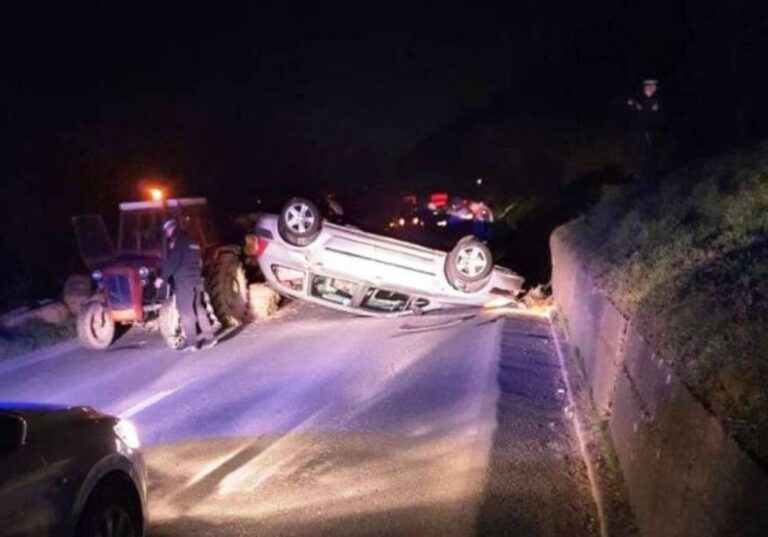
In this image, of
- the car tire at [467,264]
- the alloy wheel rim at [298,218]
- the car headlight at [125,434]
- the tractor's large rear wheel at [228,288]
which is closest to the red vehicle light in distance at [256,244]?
the tractor's large rear wheel at [228,288]

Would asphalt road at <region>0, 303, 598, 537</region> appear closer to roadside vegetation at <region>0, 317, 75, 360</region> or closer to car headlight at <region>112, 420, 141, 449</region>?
roadside vegetation at <region>0, 317, 75, 360</region>

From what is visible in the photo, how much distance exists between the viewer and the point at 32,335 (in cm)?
1358

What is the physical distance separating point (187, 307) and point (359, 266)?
2830mm

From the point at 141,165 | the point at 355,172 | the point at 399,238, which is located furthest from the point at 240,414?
the point at 355,172

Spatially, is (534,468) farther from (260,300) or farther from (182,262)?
(260,300)

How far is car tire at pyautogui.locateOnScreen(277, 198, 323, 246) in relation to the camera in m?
13.1

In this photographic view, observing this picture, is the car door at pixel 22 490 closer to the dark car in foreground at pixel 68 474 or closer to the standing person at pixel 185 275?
the dark car in foreground at pixel 68 474

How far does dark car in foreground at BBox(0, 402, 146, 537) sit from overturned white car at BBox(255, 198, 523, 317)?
7.97 metres

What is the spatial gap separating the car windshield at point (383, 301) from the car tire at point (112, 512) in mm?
8758

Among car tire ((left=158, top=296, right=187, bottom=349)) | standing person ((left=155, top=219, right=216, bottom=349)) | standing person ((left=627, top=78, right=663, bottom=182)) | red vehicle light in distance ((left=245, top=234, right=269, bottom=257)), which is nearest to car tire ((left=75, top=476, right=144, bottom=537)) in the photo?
standing person ((left=155, top=219, right=216, bottom=349))

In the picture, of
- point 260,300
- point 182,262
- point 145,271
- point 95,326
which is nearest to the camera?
point 182,262

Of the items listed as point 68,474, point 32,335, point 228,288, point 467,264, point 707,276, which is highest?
point 707,276

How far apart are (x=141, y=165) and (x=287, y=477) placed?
931 inches

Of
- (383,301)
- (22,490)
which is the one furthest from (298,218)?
(22,490)
